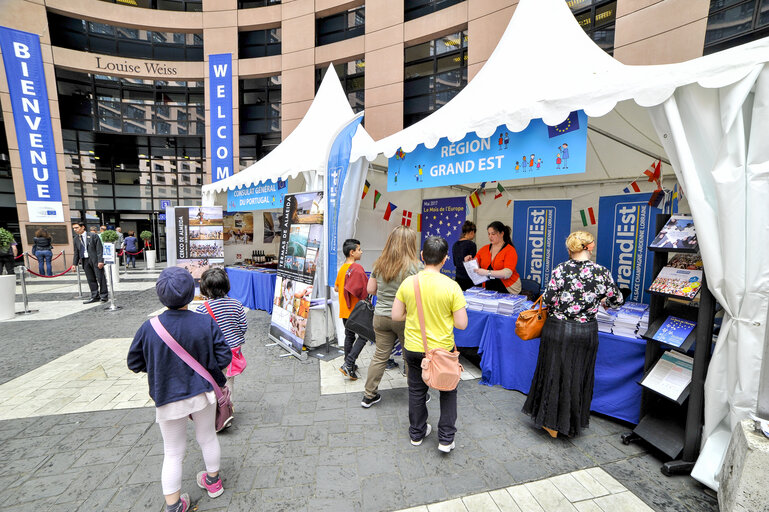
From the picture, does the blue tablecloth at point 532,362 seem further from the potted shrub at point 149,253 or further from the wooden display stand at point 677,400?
the potted shrub at point 149,253

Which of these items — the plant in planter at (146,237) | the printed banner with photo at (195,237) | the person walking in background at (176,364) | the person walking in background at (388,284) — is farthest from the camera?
the plant in planter at (146,237)

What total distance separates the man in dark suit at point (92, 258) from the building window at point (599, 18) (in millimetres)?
12554

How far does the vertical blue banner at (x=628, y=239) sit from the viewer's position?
14.6 ft

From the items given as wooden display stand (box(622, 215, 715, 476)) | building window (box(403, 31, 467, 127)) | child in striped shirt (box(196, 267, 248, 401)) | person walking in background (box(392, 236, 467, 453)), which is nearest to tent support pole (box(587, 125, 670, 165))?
wooden display stand (box(622, 215, 715, 476))

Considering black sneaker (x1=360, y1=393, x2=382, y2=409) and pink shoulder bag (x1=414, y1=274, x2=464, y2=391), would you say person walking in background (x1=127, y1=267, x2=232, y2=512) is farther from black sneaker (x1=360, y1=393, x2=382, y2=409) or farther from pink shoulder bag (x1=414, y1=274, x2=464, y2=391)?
black sneaker (x1=360, y1=393, x2=382, y2=409)

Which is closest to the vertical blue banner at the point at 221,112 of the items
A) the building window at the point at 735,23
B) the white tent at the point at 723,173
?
the white tent at the point at 723,173

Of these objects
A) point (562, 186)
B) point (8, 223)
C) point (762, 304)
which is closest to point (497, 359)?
point (762, 304)

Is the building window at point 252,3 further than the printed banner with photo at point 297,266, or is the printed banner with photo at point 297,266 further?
the building window at point 252,3

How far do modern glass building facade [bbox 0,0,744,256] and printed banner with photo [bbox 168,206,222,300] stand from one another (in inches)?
282

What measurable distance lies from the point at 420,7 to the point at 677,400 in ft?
42.5

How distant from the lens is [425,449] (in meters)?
2.55

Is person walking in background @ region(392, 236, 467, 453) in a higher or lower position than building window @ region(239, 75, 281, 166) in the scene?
lower

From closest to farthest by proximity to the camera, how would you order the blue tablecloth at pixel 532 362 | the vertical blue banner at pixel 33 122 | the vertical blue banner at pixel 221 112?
the blue tablecloth at pixel 532 362
the vertical blue banner at pixel 33 122
the vertical blue banner at pixel 221 112

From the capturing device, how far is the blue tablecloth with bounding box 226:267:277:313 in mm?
6535
